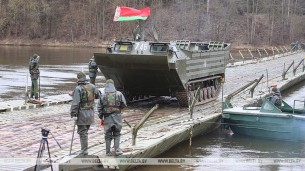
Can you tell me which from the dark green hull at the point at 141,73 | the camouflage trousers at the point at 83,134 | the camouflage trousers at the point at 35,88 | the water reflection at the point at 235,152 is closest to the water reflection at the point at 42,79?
the camouflage trousers at the point at 35,88

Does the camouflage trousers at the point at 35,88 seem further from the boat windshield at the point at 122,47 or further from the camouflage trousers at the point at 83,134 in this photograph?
the camouflage trousers at the point at 83,134

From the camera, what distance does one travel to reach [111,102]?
30.2ft

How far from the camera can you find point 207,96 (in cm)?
1838

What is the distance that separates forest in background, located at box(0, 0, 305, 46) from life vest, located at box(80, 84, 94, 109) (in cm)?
5365

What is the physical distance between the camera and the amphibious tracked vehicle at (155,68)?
50.0 ft

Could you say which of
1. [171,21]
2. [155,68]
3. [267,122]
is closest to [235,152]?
[267,122]

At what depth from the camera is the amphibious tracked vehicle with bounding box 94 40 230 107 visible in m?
15.2

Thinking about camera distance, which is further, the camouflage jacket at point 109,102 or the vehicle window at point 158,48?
the vehicle window at point 158,48

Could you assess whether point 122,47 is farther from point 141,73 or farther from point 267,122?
point 267,122

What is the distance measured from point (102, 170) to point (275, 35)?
197 ft

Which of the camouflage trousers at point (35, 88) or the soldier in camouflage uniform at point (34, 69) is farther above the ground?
the soldier in camouflage uniform at point (34, 69)

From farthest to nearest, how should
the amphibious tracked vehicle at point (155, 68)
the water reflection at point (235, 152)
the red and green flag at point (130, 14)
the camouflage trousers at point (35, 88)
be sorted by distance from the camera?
the red and green flag at point (130, 14), the camouflage trousers at point (35, 88), the amphibious tracked vehicle at point (155, 68), the water reflection at point (235, 152)

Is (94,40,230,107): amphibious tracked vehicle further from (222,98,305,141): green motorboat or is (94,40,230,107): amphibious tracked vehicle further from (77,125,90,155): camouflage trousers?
(77,125,90,155): camouflage trousers

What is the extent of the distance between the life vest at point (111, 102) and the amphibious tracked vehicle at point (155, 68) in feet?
18.4
